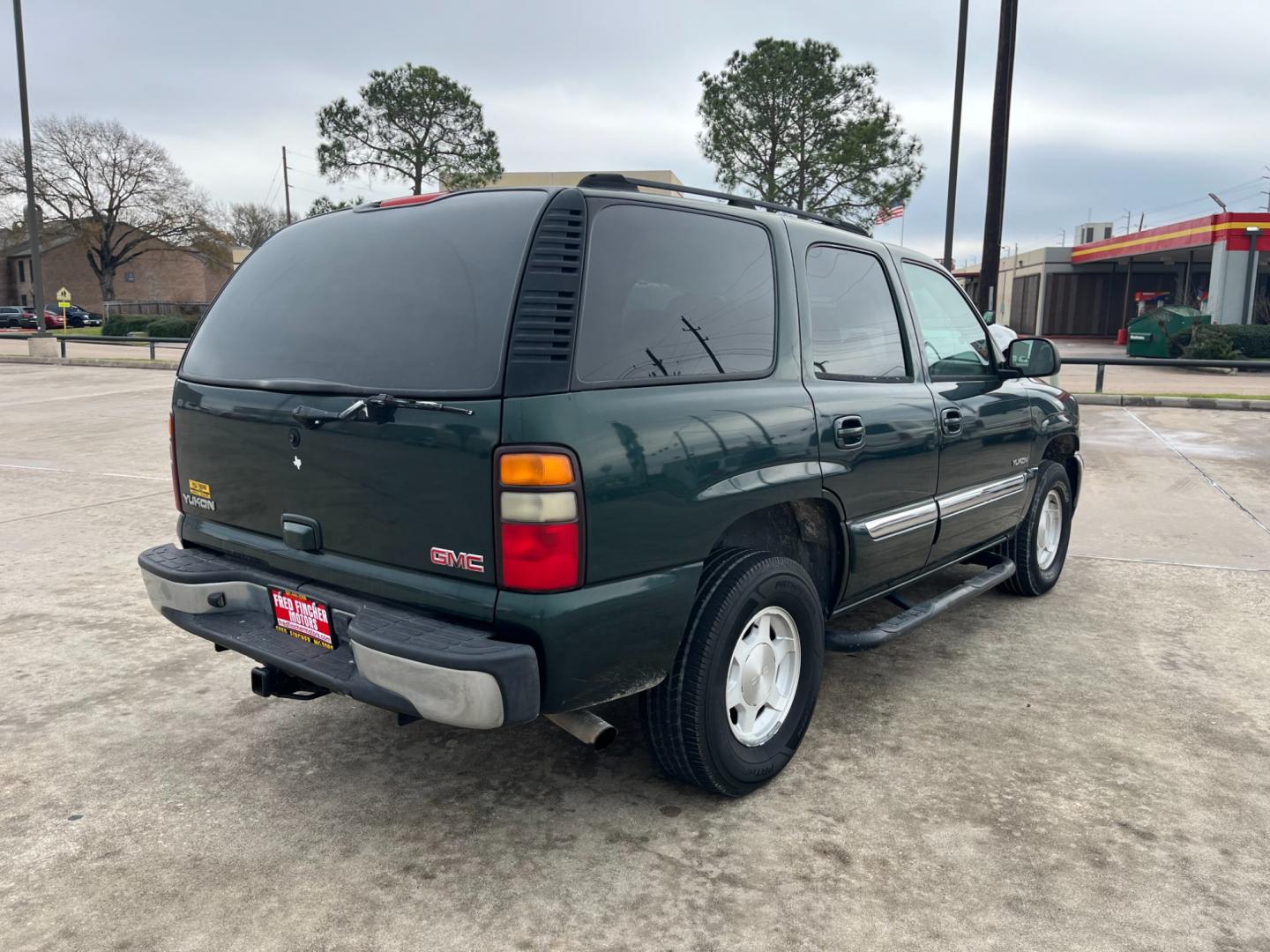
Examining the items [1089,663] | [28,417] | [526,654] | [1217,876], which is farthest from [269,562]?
[28,417]

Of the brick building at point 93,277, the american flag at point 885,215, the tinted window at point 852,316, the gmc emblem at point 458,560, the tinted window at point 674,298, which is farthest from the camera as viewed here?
the brick building at point 93,277

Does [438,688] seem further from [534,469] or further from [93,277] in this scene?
[93,277]

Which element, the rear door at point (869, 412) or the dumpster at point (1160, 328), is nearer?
the rear door at point (869, 412)

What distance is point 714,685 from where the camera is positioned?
2975 millimetres

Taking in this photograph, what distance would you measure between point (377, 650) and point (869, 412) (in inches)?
78.2

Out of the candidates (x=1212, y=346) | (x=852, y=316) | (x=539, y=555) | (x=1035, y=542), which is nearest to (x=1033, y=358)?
(x=1035, y=542)

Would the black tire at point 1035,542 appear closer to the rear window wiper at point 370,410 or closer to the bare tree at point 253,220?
the rear window wiper at point 370,410

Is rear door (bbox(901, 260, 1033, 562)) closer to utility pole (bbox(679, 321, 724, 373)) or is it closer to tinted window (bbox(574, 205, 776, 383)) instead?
tinted window (bbox(574, 205, 776, 383))

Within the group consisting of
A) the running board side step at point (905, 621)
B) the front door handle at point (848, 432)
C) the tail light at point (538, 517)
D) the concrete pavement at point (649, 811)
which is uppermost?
the front door handle at point (848, 432)

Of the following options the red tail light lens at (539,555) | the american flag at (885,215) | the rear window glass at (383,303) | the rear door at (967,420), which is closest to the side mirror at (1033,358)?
the rear door at (967,420)

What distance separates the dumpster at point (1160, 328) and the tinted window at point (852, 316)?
25309mm

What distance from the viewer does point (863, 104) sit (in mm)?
34531

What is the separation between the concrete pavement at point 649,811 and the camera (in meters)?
2.58

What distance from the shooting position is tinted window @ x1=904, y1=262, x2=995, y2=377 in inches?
170
